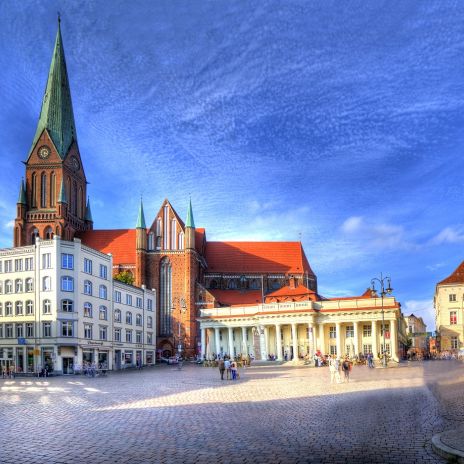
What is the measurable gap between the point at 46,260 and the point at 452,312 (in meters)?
67.0

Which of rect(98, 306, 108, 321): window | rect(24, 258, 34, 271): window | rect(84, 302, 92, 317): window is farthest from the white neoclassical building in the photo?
rect(24, 258, 34, 271): window

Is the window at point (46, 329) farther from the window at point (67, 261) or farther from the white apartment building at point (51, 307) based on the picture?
the window at point (67, 261)

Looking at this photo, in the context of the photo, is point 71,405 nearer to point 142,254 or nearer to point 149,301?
point 149,301

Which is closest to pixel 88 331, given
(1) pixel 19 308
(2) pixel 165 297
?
(1) pixel 19 308

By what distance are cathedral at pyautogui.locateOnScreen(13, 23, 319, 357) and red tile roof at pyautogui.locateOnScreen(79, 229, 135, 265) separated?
0.17 meters

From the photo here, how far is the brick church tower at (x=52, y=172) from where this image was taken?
99625 mm

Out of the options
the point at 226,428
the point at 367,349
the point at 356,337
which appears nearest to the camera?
the point at 226,428

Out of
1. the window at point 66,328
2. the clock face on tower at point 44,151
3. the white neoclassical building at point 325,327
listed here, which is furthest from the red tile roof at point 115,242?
the window at point 66,328

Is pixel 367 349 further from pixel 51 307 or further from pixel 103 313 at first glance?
pixel 51 307

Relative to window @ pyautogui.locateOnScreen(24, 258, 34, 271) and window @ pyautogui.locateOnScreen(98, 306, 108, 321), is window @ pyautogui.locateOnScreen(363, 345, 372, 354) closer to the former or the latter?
window @ pyautogui.locateOnScreen(98, 306, 108, 321)

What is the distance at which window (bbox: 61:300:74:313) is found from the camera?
60.7m

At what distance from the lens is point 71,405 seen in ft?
75.9

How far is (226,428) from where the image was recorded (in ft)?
51.5

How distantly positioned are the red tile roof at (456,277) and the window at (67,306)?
64.0 meters
